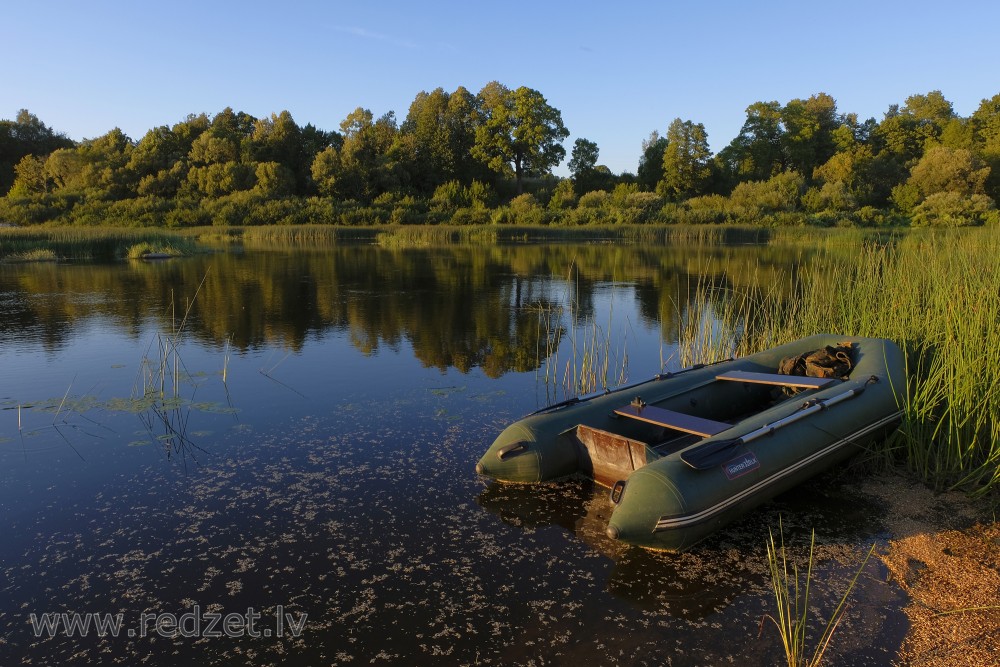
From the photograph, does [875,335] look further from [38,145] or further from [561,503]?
[38,145]

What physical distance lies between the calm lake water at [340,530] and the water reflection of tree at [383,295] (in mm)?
756

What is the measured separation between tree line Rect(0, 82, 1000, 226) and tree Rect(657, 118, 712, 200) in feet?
0.35

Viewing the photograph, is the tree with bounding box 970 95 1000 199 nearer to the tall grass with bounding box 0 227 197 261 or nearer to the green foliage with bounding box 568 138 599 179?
the green foliage with bounding box 568 138 599 179

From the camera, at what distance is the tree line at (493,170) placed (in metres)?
34.5

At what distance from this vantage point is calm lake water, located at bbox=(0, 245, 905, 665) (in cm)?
269

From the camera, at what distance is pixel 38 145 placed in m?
47.9

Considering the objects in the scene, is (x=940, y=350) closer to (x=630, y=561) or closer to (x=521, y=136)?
(x=630, y=561)

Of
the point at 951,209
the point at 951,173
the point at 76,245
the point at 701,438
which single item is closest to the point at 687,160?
the point at 951,173

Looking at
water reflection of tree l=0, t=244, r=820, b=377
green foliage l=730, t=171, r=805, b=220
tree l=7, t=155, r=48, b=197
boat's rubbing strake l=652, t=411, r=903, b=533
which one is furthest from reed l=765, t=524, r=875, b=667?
tree l=7, t=155, r=48, b=197

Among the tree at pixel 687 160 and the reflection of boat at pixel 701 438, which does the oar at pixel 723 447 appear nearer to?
the reflection of boat at pixel 701 438

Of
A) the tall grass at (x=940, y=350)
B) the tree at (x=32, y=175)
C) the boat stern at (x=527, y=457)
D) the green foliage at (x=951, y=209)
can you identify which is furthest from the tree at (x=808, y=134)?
the tree at (x=32, y=175)

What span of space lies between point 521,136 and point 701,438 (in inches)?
1810

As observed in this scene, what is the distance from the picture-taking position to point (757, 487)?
11.0 ft

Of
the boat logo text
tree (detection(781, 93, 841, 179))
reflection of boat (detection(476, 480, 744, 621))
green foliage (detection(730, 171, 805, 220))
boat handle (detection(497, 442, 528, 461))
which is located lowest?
reflection of boat (detection(476, 480, 744, 621))
